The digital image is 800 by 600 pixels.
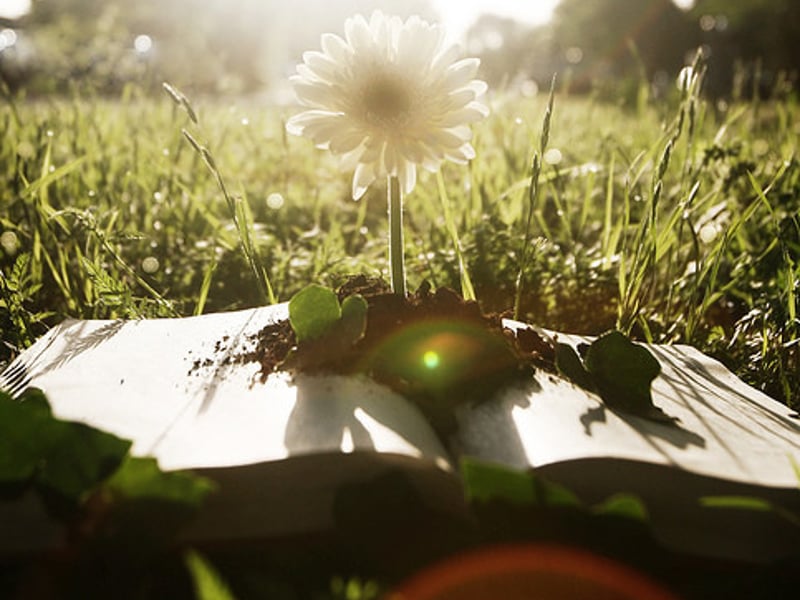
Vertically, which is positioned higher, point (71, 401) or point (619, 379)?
point (71, 401)

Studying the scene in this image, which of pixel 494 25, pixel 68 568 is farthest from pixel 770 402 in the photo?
pixel 494 25

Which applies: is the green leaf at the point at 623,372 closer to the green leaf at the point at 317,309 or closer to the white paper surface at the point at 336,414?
the white paper surface at the point at 336,414

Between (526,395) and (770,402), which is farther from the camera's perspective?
(770,402)

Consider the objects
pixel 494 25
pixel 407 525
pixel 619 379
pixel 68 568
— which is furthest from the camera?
pixel 494 25

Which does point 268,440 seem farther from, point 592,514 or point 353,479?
point 592,514

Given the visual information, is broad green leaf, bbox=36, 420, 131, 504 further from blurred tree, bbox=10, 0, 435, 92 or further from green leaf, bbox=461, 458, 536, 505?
blurred tree, bbox=10, 0, 435, 92
